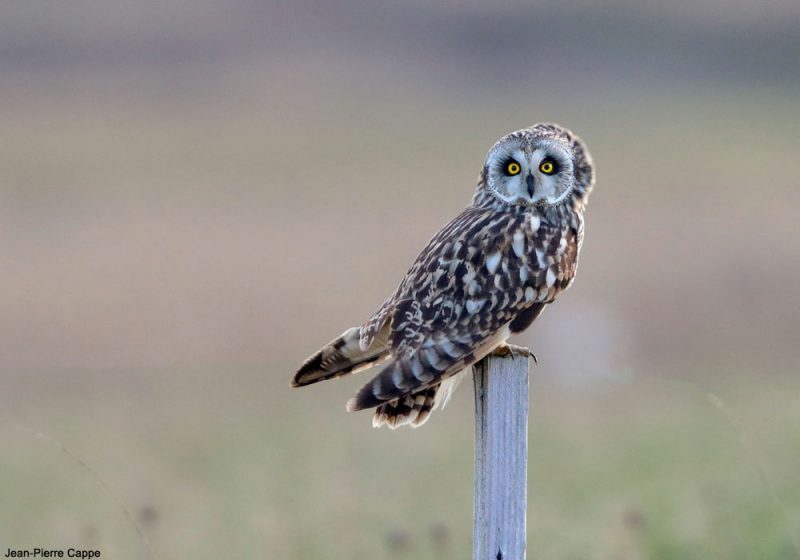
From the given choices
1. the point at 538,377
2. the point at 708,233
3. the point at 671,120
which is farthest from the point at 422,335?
the point at 671,120

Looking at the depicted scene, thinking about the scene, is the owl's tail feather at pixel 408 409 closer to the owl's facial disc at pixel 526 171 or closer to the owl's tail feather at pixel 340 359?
the owl's tail feather at pixel 340 359

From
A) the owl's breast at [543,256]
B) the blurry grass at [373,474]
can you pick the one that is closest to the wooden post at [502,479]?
the owl's breast at [543,256]

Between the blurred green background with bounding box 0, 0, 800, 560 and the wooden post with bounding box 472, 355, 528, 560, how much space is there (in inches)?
50.0

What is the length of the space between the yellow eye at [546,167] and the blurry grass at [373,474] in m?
1.26

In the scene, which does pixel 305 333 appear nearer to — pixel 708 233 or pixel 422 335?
pixel 708 233

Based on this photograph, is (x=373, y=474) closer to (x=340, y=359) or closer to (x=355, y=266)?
(x=340, y=359)

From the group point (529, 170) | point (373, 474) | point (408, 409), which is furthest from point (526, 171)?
point (373, 474)

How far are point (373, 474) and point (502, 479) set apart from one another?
5.67 metres

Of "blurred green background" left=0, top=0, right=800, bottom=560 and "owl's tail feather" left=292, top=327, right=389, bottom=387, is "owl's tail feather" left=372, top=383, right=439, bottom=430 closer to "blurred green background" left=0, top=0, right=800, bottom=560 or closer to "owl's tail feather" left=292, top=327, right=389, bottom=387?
"owl's tail feather" left=292, top=327, right=389, bottom=387

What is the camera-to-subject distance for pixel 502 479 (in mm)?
4871

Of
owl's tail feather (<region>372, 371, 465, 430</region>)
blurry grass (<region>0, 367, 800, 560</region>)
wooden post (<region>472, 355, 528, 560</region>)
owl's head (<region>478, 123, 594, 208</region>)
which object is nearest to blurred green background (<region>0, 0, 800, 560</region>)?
blurry grass (<region>0, 367, 800, 560</region>)

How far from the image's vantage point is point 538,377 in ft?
50.3

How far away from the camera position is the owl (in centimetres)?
554

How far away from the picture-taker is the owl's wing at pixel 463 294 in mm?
5438
